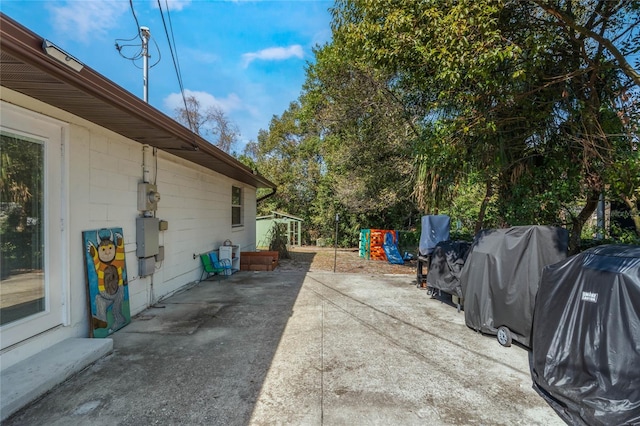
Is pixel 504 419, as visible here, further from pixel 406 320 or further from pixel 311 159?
pixel 311 159

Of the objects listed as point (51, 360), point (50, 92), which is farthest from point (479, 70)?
point (51, 360)

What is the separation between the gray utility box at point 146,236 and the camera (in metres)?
4.56

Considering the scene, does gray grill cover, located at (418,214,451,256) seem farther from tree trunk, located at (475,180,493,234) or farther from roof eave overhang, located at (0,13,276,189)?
roof eave overhang, located at (0,13,276,189)

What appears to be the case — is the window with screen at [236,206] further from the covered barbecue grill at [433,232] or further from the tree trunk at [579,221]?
the tree trunk at [579,221]

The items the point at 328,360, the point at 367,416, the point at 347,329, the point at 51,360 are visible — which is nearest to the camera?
the point at 367,416

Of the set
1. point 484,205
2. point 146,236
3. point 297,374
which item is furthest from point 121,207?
point 484,205

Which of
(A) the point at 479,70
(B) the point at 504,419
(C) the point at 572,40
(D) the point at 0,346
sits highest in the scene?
(C) the point at 572,40

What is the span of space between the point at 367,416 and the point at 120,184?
13.5 feet

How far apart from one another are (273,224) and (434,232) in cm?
932

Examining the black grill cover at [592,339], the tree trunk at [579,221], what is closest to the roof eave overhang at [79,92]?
the black grill cover at [592,339]

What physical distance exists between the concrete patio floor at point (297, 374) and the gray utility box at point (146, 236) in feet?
3.00

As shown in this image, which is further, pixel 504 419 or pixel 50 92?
pixel 50 92

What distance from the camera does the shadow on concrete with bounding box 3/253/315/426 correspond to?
2.26 m

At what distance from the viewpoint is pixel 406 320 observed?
4516 mm
